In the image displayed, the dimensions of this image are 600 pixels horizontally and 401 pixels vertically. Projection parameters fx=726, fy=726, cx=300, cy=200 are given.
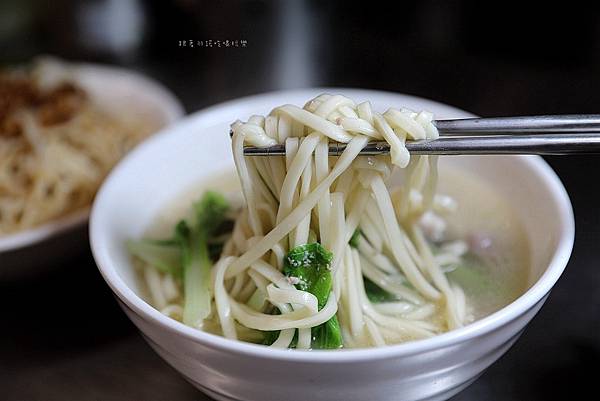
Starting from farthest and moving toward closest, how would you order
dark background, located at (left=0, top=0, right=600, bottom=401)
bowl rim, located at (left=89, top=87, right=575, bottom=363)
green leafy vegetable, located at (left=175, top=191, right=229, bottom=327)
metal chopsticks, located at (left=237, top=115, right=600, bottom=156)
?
1. dark background, located at (left=0, top=0, right=600, bottom=401)
2. green leafy vegetable, located at (left=175, top=191, right=229, bottom=327)
3. metal chopsticks, located at (left=237, top=115, right=600, bottom=156)
4. bowl rim, located at (left=89, top=87, right=575, bottom=363)

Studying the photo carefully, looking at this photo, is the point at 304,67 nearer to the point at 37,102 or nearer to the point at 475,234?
the point at 37,102

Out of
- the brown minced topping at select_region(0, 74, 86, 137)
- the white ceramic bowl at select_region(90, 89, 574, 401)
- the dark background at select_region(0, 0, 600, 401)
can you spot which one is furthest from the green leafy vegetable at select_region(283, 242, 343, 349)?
the brown minced topping at select_region(0, 74, 86, 137)

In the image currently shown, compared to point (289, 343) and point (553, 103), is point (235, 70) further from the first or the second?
point (289, 343)

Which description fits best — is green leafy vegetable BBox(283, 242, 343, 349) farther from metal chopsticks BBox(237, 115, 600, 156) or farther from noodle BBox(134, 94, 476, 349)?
metal chopsticks BBox(237, 115, 600, 156)

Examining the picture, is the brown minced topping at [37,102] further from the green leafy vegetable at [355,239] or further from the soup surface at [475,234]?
the green leafy vegetable at [355,239]

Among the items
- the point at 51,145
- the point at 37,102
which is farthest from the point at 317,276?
the point at 37,102

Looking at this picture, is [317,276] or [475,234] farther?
[475,234]

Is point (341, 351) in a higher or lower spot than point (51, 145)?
higher
